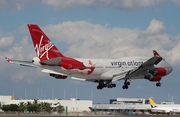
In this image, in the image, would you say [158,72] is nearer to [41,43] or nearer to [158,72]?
[158,72]

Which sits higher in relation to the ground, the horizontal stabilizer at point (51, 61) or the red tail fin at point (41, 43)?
the red tail fin at point (41, 43)

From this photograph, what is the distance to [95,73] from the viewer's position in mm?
80375

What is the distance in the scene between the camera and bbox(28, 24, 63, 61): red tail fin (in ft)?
246

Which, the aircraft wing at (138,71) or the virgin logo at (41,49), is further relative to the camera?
the aircraft wing at (138,71)

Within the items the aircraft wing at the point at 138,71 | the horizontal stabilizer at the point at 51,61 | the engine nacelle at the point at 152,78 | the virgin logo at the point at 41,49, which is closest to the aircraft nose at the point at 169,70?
the engine nacelle at the point at 152,78

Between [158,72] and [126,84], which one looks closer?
[158,72]

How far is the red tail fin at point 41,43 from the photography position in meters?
75.1

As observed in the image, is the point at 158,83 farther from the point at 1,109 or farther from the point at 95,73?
the point at 1,109

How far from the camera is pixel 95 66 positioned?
80188 millimetres

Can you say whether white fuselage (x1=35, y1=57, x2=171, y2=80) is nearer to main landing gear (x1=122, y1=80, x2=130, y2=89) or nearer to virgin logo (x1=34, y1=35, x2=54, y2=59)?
main landing gear (x1=122, y1=80, x2=130, y2=89)

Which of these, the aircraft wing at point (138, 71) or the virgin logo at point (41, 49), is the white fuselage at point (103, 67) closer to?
the aircraft wing at point (138, 71)

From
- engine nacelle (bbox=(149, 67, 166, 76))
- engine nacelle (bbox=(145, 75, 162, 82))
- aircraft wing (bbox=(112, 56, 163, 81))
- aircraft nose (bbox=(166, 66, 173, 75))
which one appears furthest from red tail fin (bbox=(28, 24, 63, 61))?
aircraft nose (bbox=(166, 66, 173, 75))

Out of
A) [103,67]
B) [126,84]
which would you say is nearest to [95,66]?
A: [103,67]

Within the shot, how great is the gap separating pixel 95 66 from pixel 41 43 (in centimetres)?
1090
